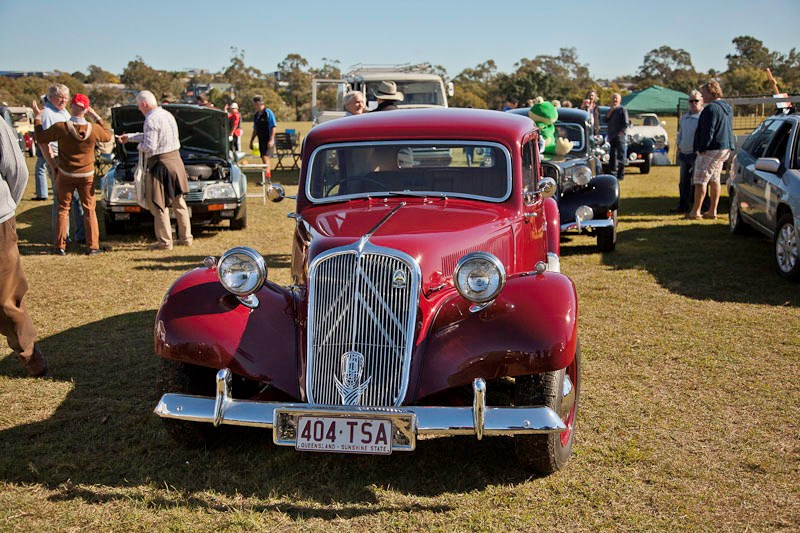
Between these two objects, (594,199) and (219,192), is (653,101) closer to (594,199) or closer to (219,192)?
(594,199)

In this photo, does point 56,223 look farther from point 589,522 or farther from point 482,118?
point 589,522

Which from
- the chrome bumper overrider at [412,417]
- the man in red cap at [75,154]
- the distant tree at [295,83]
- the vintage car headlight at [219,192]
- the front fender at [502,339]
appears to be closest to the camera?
the chrome bumper overrider at [412,417]

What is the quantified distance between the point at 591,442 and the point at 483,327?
44.4 inches

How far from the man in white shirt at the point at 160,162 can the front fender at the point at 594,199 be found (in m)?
4.89

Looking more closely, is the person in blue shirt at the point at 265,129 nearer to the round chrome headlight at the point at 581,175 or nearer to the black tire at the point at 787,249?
the round chrome headlight at the point at 581,175

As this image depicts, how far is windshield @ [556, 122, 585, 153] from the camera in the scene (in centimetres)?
1132

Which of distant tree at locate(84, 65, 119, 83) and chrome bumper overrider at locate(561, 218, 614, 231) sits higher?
distant tree at locate(84, 65, 119, 83)

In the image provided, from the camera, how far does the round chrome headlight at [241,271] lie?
4.07 meters

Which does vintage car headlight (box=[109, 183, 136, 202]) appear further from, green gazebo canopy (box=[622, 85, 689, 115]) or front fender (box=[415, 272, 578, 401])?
green gazebo canopy (box=[622, 85, 689, 115])

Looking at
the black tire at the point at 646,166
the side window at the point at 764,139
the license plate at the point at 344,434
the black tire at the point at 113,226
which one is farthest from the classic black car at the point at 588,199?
the black tire at the point at 646,166

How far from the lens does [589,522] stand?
11.4 feet

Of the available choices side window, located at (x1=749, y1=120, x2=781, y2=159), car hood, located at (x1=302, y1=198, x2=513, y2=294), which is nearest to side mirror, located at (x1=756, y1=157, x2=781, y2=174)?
side window, located at (x1=749, y1=120, x2=781, y2=159)

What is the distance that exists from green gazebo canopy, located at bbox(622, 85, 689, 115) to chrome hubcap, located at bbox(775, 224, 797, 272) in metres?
32.0

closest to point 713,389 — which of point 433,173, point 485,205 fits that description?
point 485,205
